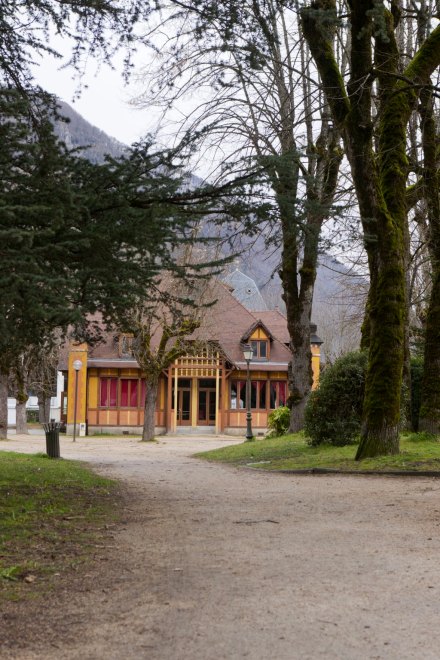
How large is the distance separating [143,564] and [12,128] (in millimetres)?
3814

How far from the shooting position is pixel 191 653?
3.65 m

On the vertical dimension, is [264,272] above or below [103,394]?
above

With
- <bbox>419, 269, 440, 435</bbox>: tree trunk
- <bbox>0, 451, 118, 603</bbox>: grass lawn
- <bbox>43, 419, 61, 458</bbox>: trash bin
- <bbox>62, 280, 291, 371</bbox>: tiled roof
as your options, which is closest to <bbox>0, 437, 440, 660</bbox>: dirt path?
<bbox>0, 451, 118, 603</bbox>: grass lawn

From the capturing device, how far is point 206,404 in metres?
46.7

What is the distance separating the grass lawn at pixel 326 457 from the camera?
12.9 metres

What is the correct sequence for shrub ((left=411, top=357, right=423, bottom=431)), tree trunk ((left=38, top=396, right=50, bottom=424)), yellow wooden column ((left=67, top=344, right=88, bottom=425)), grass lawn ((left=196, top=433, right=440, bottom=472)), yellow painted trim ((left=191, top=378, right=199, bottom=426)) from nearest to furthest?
1. grass lawn ((left=196, top=433, right=440, bottom=472))
2. shrub ((left=411, top=357, right=423, bottom=431))
3. yellow wooden column ((left=67, top=344, right=88, bottom=425))
4. yellow painted trim ((left=191, top=378, right=199, bottom=426))
5. tree trunk ((left=38, top=396, right=50, bottom=424))

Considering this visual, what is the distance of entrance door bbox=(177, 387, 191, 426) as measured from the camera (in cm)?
4647

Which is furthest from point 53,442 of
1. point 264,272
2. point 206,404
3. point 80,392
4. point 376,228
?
point 206,404

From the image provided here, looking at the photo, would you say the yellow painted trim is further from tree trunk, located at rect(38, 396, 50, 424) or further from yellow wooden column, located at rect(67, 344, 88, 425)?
tree trunk, located at rect(38, 396, 50, 424)

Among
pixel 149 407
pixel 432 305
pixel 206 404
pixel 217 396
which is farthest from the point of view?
pixel 206 404

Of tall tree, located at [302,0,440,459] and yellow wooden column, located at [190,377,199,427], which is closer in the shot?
tall tree, located at [302,0,440,459]

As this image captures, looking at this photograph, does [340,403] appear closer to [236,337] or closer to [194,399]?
[194,399]

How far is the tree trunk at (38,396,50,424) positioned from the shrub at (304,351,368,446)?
4245 cm

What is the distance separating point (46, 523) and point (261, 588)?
351cm
